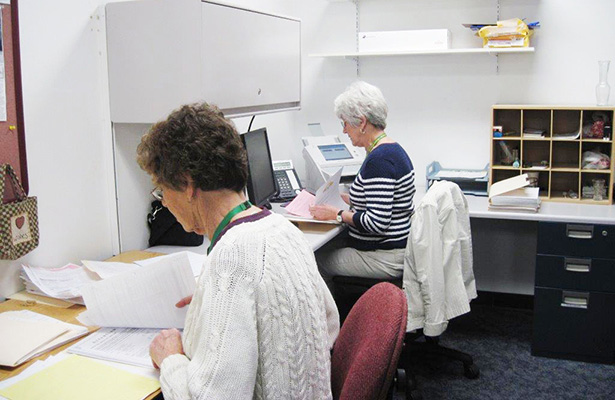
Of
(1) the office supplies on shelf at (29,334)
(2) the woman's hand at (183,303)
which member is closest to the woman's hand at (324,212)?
(2) the woman's hand at (183,303)

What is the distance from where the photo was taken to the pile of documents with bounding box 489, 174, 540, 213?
3166 millimetres

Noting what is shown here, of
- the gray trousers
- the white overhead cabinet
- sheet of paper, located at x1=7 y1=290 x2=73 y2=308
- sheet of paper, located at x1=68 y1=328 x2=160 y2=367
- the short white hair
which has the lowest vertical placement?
the gray trousers

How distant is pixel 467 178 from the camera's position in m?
3.59

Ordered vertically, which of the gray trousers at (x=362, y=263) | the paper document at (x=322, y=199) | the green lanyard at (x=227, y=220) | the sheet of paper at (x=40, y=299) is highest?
the green lanyard at (x=227, y=220)

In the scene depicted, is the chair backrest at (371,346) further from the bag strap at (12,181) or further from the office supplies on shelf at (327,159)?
the office supplies on shelf at (327,159)

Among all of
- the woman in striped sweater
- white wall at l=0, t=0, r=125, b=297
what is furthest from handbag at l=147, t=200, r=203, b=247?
the woman in striped sweater

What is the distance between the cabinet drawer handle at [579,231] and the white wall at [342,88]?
0.85 m

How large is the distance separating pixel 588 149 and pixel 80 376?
298 cm

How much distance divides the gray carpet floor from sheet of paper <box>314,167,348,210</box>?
887 millimetres

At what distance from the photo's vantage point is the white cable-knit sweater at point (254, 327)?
1.25 m

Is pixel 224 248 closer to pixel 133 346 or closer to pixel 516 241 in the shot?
Answer: pixel 133 346

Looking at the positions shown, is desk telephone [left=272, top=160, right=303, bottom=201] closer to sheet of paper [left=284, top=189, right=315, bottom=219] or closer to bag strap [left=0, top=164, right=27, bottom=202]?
sheet of paper [left=284, top=189, right=315, bottom=219]

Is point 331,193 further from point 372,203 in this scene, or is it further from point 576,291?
point 576,291

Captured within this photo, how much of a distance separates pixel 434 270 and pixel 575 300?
89 centimetres
